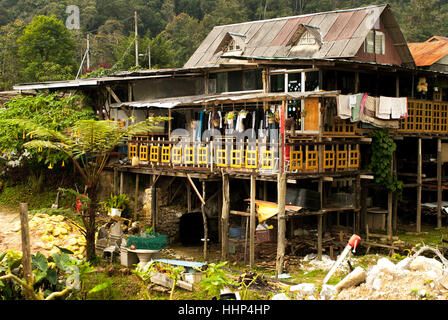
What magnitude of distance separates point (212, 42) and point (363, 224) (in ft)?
39.8

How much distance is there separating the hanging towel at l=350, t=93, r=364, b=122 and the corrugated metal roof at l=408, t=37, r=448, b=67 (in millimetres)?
9372

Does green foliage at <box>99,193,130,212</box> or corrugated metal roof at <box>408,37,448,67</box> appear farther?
corrugated metal roof at <box>408,37,448,67</box>

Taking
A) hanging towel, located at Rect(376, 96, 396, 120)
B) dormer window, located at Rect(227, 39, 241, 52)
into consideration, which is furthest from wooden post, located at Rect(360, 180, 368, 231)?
dormer window, located at Rect(227, 39, 241, 52)

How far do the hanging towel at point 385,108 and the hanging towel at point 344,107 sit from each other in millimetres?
1725

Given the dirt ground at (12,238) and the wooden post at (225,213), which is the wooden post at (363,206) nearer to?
the wooden post at (225,213)

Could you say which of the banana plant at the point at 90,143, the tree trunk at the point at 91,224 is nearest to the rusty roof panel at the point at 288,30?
the banana plant at the point at 90,143

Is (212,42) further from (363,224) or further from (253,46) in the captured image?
(363,224)

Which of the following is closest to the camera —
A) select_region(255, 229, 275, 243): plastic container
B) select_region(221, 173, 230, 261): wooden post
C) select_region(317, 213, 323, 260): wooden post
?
select_region(317, 213, 323, 260): wooden post

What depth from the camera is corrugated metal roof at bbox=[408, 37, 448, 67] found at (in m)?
26.7

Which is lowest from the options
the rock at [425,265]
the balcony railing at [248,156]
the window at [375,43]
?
the rock at [425,265]

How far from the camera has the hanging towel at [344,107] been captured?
60.3ft

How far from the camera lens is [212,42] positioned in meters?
28.3

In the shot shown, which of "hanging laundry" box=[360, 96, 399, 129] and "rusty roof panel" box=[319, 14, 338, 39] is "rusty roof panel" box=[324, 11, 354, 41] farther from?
"hanging laundry" box=[360, 96, 399, 129]
